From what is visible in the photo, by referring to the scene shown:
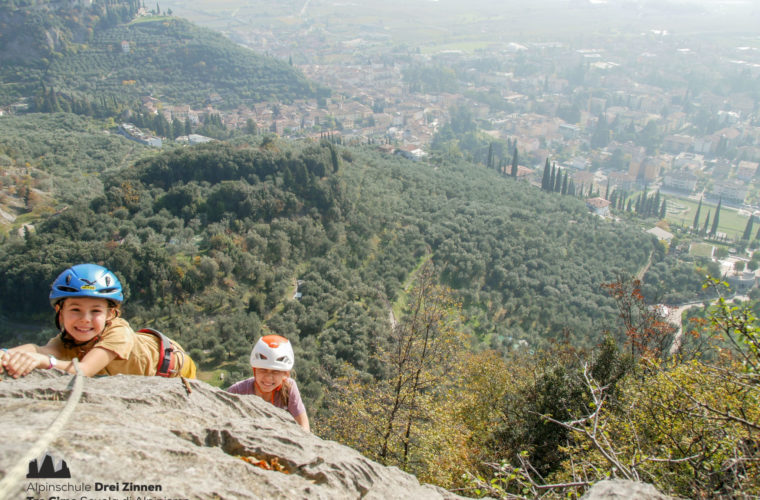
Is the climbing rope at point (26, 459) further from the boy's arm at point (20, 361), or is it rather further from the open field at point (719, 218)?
the open field at point (719, 218)

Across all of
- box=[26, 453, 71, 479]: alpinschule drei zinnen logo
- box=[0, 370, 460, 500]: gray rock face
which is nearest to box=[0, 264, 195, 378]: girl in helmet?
box=[0, 370, 460, 500]: gray rock face

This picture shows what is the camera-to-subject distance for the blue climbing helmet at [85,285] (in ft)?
10.1

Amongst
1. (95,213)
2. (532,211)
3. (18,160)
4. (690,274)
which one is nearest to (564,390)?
(95,213)

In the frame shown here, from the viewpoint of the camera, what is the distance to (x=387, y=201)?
32.4 meters

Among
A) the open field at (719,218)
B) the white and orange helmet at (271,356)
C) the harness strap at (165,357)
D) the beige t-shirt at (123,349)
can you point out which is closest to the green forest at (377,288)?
the white and orange helmet at (271,356)

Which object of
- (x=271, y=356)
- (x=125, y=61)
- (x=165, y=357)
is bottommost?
(x=125, y=61)

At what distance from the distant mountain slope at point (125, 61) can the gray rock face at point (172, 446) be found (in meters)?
64.5

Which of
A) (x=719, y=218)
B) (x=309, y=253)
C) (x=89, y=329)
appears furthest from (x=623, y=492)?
(x=719, y=218)

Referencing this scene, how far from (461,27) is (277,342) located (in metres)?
185

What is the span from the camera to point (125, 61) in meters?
73.3

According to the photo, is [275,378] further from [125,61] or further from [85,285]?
[125,61]

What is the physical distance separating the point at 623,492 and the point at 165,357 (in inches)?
133

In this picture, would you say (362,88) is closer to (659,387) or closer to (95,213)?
(95,213)

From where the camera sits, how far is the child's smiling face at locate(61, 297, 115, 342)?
3119mm
